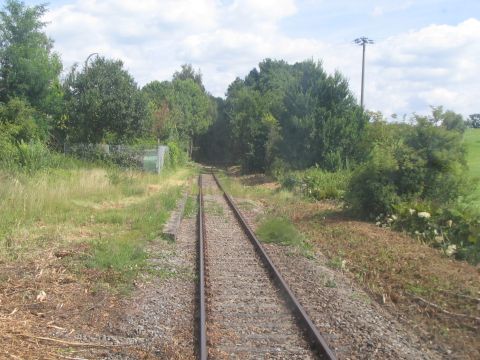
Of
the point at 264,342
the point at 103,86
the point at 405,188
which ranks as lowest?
the point at 264,342

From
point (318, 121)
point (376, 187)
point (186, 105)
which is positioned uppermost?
point (186, 105)

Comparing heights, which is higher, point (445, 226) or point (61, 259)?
point (445, 226)

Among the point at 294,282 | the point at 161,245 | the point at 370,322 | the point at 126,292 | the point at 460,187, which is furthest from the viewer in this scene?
the point at 460,187

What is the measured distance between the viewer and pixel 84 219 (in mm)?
15039

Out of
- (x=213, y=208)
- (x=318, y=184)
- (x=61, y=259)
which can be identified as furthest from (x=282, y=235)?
(x=318, y=184)

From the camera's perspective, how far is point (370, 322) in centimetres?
754

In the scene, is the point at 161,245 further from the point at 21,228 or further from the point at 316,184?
the point at 316,184

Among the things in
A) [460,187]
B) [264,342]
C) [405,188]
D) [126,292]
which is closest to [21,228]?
[126,292]

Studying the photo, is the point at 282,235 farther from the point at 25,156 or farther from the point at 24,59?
the point at 24,59

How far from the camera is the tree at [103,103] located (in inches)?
1250

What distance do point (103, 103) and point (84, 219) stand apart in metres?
18.0

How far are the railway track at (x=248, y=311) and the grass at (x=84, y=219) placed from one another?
Result: 58.8 inches

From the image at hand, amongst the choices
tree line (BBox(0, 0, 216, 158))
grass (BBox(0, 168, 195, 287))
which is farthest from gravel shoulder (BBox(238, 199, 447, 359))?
tree line (BBox(0, 0, 216, 158))

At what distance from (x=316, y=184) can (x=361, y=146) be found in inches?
287
